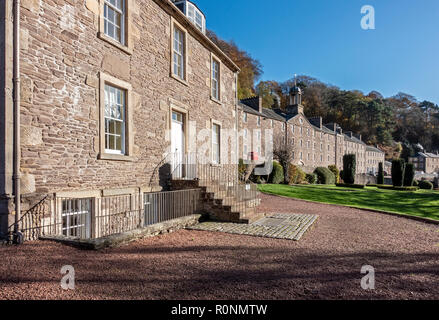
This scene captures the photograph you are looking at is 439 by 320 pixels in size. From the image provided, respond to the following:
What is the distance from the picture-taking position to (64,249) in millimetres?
5523

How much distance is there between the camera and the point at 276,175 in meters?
28.1

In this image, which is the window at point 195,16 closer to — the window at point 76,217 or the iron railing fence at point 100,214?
the iron railing fence at point 100,214

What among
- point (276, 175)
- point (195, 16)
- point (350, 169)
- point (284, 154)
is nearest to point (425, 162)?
point (350, 169)

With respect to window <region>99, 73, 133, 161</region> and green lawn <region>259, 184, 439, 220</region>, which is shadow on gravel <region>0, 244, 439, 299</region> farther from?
green lawn <region>259, 184, 439, 220</region>

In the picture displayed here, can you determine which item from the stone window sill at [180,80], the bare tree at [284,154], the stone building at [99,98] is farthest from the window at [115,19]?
the bare tree at [284,154]

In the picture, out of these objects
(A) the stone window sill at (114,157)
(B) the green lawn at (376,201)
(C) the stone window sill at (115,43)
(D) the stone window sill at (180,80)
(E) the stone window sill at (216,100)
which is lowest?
(B) the green lawn at (376,201)

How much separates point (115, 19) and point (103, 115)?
3.30m

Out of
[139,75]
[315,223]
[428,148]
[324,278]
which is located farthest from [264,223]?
[428,148]

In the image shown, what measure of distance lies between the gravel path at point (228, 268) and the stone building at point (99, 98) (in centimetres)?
213

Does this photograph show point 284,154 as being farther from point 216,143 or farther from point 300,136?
point 300,136

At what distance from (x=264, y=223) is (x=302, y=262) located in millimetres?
3879

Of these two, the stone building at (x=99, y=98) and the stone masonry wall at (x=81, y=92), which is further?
the stone masonry wall at (x=81, y=92)

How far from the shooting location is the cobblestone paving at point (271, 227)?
7535 millimetres

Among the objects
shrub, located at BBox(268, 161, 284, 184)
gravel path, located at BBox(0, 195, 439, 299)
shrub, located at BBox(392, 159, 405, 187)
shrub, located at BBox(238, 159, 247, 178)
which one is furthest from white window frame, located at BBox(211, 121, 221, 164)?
shrub, located at BBox(392, 159, 405, 187)
